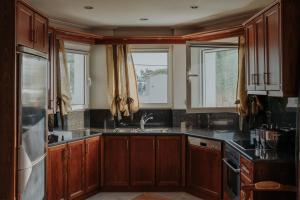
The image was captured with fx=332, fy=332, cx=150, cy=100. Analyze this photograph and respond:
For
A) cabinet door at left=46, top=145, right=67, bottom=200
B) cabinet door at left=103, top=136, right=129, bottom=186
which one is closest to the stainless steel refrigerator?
cabinet door at left=46, top=145, right=67, bottom=200

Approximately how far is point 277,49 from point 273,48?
11 cm

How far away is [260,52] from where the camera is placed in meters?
3.37

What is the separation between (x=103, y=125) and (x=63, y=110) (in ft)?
3.11

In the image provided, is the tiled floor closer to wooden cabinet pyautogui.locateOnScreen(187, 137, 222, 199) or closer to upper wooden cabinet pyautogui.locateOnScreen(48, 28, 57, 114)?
wooden cabinet pyautogui.locateOnScreen(187, 137, 222, 199)

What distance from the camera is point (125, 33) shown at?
5.43 metres

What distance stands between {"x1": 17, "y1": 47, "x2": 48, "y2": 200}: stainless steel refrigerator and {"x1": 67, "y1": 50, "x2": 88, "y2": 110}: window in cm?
174

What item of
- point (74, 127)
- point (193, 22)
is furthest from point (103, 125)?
point (193, 22)

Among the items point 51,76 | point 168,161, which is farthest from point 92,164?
point 51,76

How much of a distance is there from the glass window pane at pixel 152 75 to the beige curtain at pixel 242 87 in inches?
55.8

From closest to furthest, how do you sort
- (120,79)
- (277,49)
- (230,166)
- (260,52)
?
(277,49) → (260,52) → (230,166) → (120,79)

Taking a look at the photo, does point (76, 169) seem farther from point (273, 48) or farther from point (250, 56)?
point (273, 48)

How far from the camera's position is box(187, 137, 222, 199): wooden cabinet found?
4.18m

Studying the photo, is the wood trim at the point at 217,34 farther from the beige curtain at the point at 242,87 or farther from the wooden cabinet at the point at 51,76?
the wooden cabinet at the point at 51,76

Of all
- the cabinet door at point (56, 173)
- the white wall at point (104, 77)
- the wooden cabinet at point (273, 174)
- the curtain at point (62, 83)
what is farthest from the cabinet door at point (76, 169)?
the wooden cabinet at point (273, 174)
